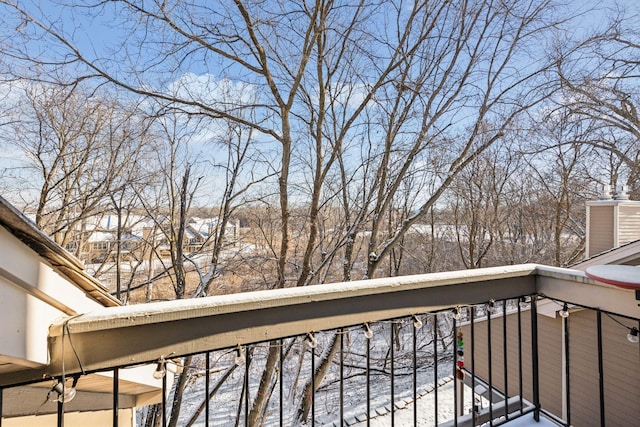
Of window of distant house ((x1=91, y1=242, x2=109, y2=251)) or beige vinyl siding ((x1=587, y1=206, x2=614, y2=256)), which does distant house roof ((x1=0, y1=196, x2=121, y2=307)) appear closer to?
beige vinyl siding ((x1=587, y1=206, x2=614, y2=256))

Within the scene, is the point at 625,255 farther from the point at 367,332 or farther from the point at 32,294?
the point at 32,294

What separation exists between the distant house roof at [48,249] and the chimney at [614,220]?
7568mm

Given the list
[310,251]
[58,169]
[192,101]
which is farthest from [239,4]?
[58,169]

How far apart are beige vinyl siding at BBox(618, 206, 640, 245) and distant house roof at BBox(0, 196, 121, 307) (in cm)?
771

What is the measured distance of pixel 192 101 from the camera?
4887mm

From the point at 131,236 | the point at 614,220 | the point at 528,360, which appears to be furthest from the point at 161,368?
the point at 131,236

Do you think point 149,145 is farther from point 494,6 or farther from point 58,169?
point 494,6

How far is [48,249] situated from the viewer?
716 mm

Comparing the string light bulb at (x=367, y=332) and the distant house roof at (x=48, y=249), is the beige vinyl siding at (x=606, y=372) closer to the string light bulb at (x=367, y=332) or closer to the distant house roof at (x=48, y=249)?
the string light bulb at (x=367, y=332)

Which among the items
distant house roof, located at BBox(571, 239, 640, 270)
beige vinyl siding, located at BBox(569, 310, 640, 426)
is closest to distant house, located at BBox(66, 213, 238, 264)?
beige vinyl siding, located at BBox(569, 310, 640, 426)

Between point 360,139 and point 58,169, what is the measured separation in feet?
23.0

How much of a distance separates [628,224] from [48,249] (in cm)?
813

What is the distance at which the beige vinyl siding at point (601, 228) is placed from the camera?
566cm

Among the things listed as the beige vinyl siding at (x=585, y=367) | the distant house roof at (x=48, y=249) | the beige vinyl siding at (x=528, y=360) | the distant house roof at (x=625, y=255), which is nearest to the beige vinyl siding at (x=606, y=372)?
the beige vinyl siding at (x=585, y=367)
